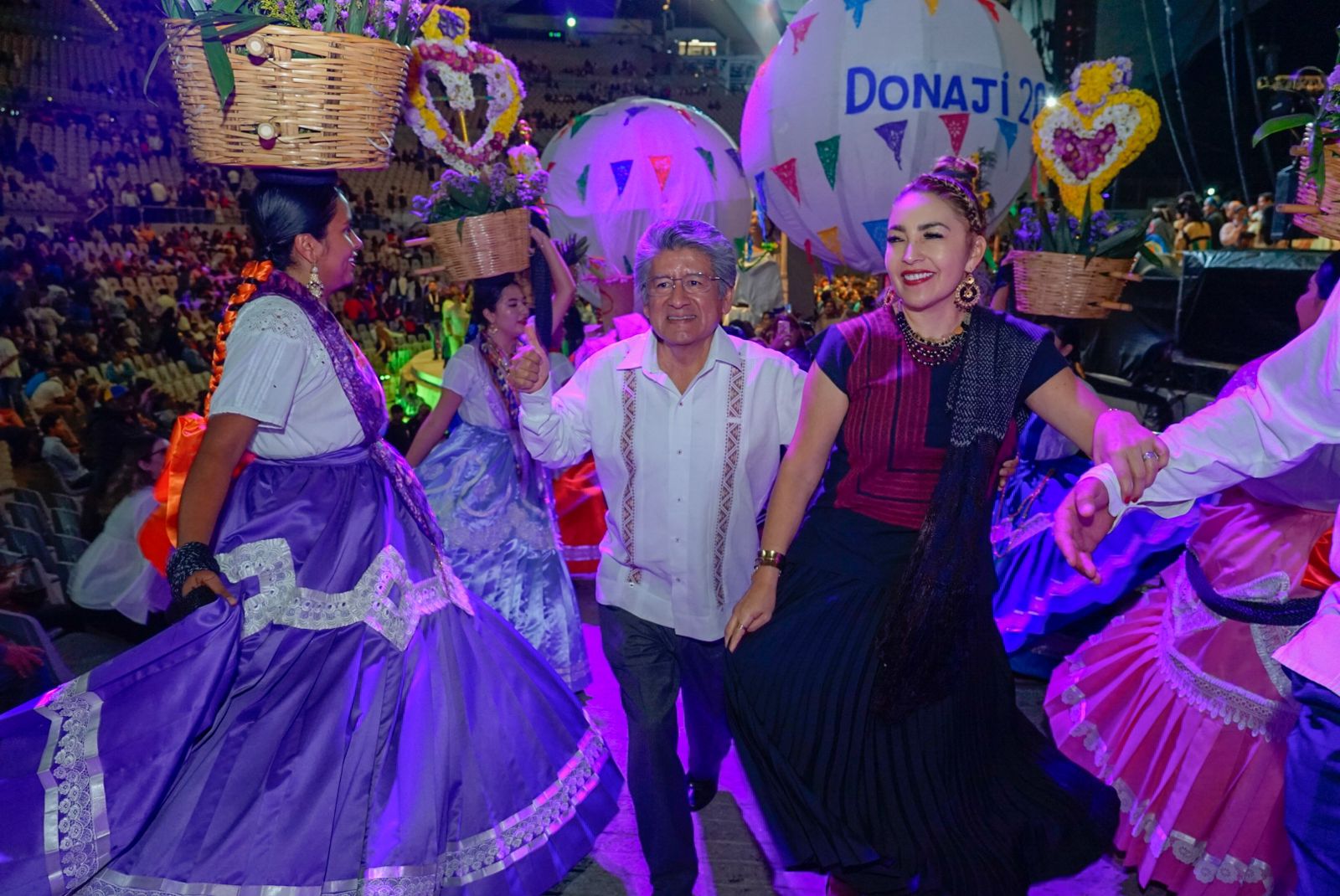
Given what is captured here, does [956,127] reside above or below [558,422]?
above

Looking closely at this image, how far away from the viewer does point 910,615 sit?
2.48 metres

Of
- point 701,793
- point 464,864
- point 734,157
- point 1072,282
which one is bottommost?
point 701,793

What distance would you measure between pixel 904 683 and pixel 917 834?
0.35 m

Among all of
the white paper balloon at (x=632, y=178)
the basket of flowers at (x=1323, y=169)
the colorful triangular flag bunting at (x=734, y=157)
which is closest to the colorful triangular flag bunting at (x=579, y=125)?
the white paper balloon at (x=632, y=178)

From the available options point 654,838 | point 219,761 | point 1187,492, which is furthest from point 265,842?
point 1187,492

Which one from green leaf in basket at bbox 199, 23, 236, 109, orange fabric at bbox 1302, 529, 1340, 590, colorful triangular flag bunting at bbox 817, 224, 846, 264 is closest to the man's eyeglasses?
green leaf in basket at bbox 199, 23, 236, 109

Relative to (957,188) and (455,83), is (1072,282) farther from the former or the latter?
(455,83)

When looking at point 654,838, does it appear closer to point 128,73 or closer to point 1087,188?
point 1087,188

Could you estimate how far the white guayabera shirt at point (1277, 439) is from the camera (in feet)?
6.18

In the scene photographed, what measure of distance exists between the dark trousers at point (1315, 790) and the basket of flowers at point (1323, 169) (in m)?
0.92

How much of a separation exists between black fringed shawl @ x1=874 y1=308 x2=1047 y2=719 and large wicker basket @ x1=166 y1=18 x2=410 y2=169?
5.32 feet

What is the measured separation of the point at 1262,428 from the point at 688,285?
1468 millimetres

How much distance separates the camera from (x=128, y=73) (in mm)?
21406

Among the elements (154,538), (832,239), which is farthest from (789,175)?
(154,538)
